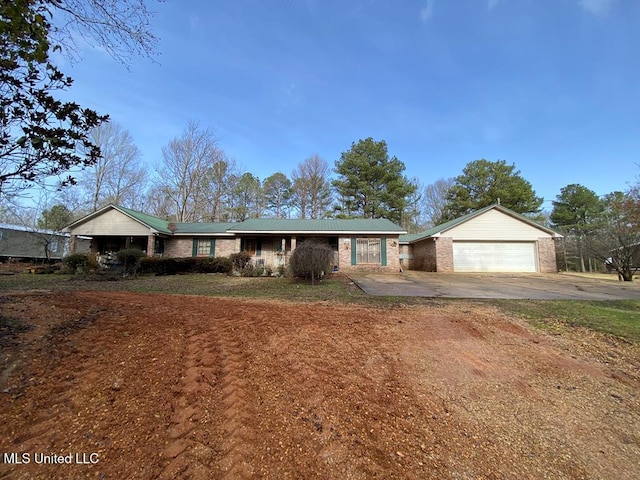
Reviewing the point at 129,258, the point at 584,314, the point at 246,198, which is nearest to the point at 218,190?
the point at 246,198

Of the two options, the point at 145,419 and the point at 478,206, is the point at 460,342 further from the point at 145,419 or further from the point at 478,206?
the point at 478,206

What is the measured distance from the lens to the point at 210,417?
7.55 ft

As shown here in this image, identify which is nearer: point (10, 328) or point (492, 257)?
point (10, 328)

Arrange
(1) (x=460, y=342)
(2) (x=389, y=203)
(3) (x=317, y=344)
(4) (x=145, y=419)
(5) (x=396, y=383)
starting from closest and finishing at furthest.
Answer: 1. (4) (x=145, y=419)
2. (5) (x=396, y=383)
3. (3) (x=317, y=344)
4. (1) (x=460, y=342)
5. (2) (x=389, y=203)

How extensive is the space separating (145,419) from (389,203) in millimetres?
26991

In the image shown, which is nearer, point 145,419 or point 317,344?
point 145,419

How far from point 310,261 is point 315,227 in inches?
264

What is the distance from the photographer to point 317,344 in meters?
3.94

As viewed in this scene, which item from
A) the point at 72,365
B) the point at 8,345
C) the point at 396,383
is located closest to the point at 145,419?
the point at 72,365

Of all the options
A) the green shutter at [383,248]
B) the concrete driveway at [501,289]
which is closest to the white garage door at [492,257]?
the green shutter at [383,248]

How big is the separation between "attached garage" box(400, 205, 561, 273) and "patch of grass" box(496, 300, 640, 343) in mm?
10232

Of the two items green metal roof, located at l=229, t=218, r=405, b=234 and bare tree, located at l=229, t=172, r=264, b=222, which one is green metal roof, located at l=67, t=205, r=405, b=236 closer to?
green metal roof, located at l=229, t=218, r=405, b=234

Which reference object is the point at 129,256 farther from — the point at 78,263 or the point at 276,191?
the point at 276,191

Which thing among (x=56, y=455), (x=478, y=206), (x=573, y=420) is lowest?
(x=573, y=420)
